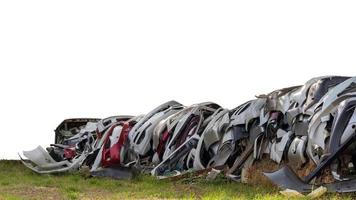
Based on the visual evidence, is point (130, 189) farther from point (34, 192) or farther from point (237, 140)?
point (237, 140)

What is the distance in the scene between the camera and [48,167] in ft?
58.0

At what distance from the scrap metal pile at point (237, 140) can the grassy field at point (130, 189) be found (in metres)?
0.67

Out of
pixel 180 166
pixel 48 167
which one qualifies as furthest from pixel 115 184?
pixel 48 167

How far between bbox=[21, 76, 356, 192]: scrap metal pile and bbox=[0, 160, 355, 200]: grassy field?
670 mm

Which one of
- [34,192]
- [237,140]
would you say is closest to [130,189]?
[34,192]

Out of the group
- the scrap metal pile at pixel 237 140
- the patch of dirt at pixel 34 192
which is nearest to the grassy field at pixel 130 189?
the patch of dirt at pixel 34 192

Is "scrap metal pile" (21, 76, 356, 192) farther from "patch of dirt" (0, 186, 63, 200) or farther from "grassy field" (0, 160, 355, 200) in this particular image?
"patch of dirt" (0, 186, 63, 200)

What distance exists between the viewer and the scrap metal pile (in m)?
10.3

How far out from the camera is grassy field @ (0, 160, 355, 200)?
10.3 meters

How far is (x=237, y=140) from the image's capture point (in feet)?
45.7

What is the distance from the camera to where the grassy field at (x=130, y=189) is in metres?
10.3

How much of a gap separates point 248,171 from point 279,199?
4.67 meters

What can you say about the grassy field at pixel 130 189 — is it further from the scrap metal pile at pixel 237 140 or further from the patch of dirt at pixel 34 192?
the scrap metal pile at pixel 237 140

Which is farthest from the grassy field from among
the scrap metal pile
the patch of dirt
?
the scrap metal pile
